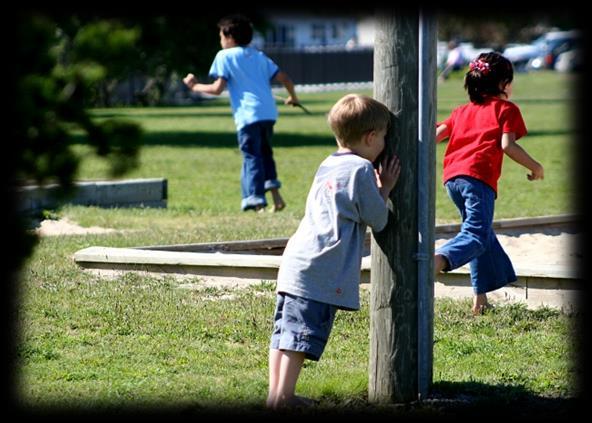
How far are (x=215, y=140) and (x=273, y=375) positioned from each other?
59.5 ft

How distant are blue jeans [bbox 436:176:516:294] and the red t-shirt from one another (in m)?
0.06

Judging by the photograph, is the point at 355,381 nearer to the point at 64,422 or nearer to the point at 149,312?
the point at 64,422

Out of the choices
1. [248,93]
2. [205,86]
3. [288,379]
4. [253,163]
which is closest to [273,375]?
[288,379]

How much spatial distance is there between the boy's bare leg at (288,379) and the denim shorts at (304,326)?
0.04 m

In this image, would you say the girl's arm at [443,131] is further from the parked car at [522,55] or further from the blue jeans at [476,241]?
the parked car at [522,55]

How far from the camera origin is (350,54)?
56.3 metres

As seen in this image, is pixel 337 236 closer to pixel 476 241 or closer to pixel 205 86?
pixel 476 241

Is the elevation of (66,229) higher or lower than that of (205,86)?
lower

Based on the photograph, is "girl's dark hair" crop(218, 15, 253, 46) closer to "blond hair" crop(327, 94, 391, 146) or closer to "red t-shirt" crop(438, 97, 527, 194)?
"red t-shirt" crop(438, 97, 527, 194)

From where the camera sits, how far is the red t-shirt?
6.58 meters

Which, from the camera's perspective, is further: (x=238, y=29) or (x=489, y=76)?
(x=238, y=29)

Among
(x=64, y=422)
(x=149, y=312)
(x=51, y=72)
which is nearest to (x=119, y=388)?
(x=64, y=422)

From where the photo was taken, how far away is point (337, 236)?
184 inches

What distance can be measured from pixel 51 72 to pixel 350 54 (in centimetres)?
5373
